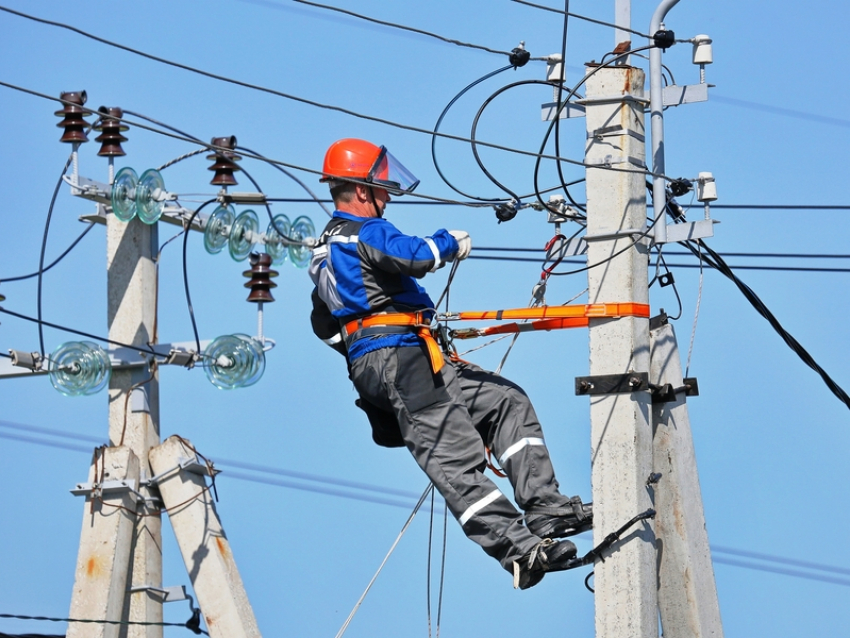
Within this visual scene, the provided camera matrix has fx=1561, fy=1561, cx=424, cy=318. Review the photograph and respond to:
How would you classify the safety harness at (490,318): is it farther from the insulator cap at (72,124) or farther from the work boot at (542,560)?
the insulator cap at (72,124)

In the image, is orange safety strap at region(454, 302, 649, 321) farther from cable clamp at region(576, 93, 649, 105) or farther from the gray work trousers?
cable clamp at region(576, 93, 649, 105)

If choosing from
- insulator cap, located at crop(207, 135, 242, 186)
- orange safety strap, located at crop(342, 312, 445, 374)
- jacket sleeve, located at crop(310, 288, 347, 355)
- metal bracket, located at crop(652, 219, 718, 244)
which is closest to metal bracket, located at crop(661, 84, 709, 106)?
metal bracket, located at crop(652, 219, 718, 244)

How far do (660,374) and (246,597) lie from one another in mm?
3504

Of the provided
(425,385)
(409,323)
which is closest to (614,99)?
(409,323)

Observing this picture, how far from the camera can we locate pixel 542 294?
284 inches

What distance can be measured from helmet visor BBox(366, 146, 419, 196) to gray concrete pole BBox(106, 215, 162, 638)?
10.0 ft

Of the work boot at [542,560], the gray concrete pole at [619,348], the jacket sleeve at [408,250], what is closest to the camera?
the work boot at [542,560]

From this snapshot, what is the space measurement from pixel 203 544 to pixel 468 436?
311cm

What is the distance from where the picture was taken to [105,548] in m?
9.31

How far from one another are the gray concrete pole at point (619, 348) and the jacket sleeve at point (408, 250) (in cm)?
66

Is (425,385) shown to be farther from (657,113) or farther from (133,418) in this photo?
(133,418)

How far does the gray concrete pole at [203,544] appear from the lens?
9.16m

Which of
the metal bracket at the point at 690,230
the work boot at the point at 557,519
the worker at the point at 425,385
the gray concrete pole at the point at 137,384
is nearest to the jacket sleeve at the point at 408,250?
the worker at the point at 425,385

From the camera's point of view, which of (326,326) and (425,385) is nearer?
(425,385)
